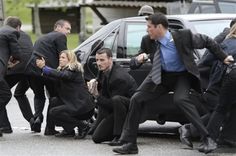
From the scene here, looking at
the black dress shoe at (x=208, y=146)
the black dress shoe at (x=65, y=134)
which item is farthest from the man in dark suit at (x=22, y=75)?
the black dress shoe at (x=208, y=146)

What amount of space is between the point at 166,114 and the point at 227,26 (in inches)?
56.8

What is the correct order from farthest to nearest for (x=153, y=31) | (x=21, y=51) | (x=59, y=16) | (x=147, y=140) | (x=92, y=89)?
1. (x=59, y=16)
2. (x=21, y=51)
3. (x=147, y=140)
4. (x=92, y=89)
5. (x=153, y=31)

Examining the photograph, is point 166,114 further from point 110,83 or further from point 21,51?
point 21,51

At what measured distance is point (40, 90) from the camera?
1084 cm

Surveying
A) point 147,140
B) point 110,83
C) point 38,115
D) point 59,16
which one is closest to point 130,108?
point 110,83

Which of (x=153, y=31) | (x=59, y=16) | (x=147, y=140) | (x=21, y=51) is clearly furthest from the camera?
(x=59, y=16)

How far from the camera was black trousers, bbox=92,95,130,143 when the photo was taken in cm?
920

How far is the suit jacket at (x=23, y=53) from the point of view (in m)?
10.6

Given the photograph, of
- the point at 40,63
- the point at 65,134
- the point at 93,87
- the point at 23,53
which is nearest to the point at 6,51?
the point at 23,53

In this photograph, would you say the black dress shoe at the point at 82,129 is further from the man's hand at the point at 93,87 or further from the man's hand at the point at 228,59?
the man's hand at the point at 228,59

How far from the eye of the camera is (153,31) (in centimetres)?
841

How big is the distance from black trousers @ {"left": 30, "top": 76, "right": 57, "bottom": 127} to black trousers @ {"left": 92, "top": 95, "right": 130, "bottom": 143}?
46.6 inches

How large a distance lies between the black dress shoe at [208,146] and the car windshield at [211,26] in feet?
6.32

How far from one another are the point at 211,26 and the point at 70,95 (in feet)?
6.88
